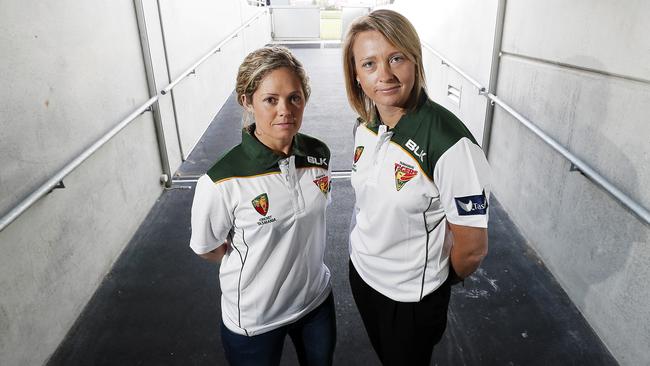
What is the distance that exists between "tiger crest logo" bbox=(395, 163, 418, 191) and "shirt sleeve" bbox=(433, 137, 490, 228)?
0.07 metres

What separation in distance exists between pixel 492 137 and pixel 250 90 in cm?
295

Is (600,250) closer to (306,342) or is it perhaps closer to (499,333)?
(499,333)

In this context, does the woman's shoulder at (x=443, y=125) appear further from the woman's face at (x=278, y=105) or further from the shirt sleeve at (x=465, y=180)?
the woman's face at (x=278, y=105)

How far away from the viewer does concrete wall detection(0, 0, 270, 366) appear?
2082mm

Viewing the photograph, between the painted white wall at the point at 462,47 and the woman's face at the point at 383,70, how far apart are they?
8.78ft

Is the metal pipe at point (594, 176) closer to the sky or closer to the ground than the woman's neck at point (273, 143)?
closer to the ground

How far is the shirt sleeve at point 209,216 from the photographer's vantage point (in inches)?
53.1

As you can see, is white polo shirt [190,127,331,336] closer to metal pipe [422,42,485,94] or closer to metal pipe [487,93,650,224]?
metal pipe [487,93,650,224]

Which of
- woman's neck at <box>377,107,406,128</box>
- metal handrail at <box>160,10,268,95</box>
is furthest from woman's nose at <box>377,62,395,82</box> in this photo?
metal handrail at <box>160,10,268,95</box>

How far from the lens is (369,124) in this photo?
5.14 ft

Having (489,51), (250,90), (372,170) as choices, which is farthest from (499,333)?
(489,51)

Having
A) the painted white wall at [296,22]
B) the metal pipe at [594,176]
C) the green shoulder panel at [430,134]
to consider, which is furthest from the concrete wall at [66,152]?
the painted white wall at [296,22]

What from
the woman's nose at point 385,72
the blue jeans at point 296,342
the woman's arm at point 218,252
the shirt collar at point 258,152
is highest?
the woman's nose at point 385,72

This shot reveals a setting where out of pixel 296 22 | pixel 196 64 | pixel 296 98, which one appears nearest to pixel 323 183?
pixel 296 98
